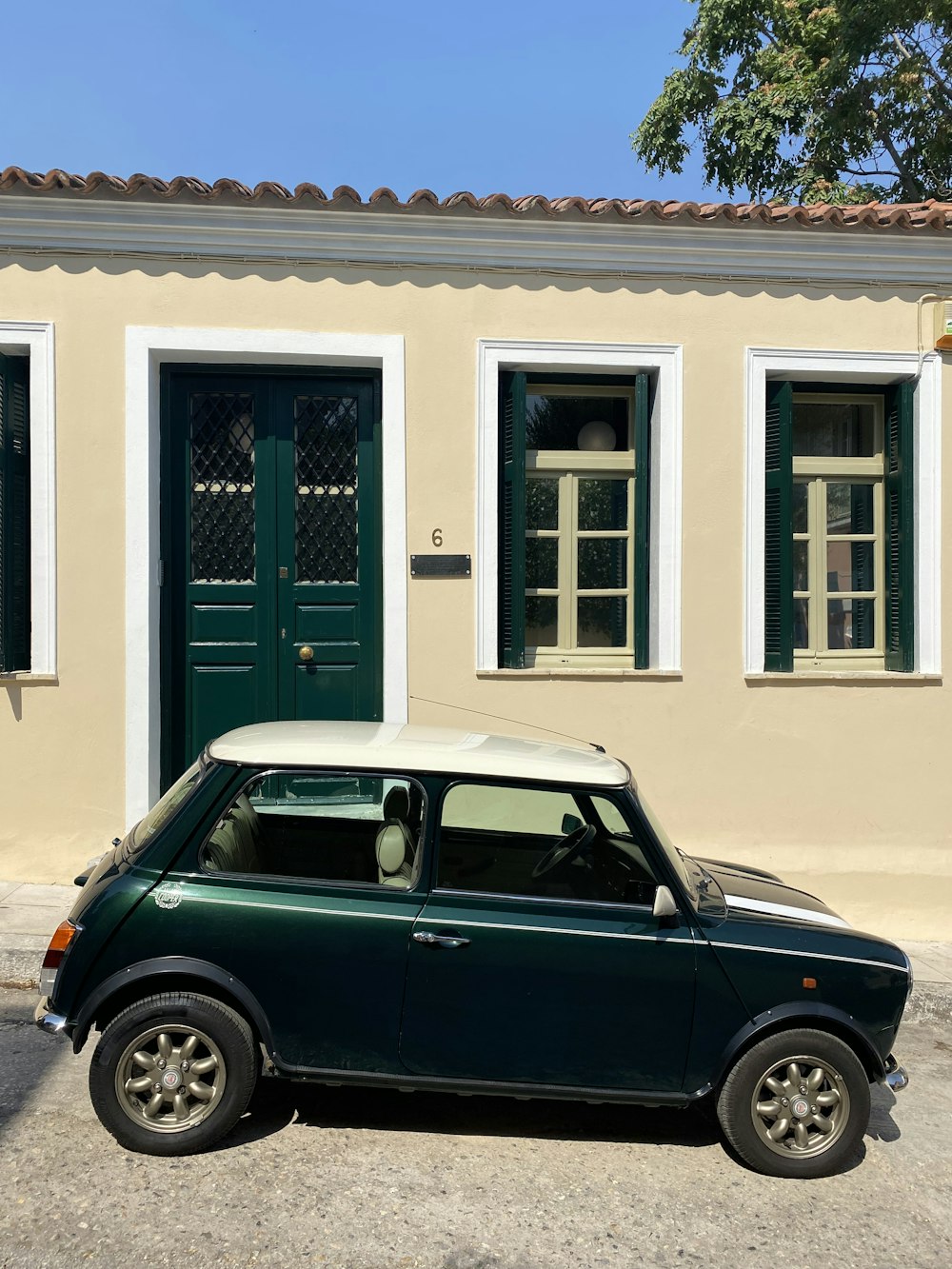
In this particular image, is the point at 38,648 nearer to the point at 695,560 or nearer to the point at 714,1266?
→ the point at 695,560

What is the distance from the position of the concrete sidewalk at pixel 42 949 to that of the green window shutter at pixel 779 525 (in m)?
2.16

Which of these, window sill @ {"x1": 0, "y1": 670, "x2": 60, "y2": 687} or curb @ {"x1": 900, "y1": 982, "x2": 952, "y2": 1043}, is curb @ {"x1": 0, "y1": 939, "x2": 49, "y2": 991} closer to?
window sill @ {"x1": 0, "y1": 670, "x2": 60, "y2": 687}

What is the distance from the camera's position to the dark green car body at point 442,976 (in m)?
3.27

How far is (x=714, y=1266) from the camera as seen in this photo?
9.52 feet

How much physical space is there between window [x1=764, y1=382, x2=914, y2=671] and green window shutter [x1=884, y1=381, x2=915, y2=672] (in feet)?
0.05

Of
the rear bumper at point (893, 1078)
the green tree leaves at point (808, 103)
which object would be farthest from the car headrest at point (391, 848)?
the green tree leaves at point (808, 103)

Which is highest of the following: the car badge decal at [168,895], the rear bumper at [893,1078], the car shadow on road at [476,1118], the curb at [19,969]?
the car badge decal at [168,895]

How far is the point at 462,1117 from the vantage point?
3.78 metres

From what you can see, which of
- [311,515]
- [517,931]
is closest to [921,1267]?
[517,931]

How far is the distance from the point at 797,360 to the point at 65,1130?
20.5 feet

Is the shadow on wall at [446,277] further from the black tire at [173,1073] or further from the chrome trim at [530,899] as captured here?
the black tire at [173,1073]

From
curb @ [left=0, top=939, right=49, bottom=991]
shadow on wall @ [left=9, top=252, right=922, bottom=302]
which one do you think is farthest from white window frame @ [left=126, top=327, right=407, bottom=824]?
curb @ [left=0, top=939, right=49, bottom=991]

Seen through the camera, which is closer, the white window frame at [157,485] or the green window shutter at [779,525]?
the white window frame at [157,485]

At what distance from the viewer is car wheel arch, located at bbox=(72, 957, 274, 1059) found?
10.6 ft
